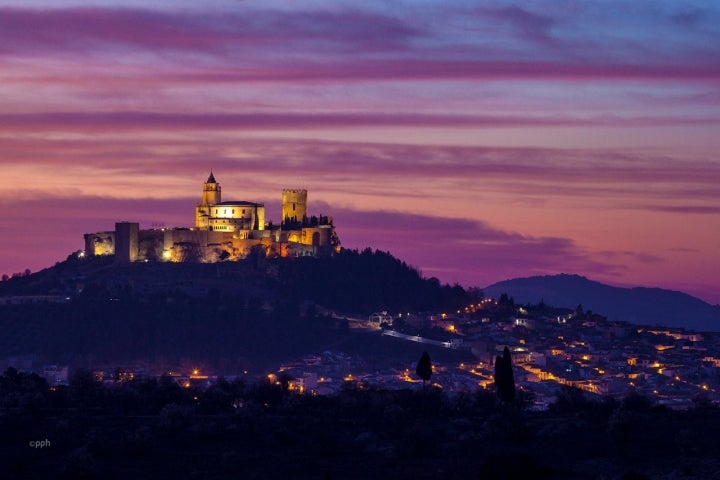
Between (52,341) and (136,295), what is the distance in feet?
32.0

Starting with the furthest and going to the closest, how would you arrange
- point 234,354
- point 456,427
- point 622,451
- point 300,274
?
point 300,274 < point 234,354 < point 456,427 < point 622,451

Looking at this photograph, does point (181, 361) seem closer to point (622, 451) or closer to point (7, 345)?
point (7, 345)

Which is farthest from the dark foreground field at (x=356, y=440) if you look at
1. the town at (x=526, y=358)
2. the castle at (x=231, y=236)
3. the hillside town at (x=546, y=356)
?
the castle at (x=231, y=236)

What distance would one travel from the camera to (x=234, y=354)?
158 metres

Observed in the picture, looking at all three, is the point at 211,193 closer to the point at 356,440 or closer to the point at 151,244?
the point at 151,244

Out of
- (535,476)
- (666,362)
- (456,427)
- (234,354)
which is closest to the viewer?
(535,476)

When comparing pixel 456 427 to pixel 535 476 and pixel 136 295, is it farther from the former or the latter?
pixel 136 295

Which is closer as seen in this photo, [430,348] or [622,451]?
[622,451]

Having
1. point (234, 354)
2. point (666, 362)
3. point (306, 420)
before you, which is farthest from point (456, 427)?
point (234, 354)

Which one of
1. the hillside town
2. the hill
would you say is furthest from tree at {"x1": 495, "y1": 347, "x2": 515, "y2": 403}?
the hill

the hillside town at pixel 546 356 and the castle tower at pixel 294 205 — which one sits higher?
the castle tower at pixel 294 205

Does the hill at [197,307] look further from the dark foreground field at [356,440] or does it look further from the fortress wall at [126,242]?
the dark foreground field at [356,440]

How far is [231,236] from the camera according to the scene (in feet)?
544

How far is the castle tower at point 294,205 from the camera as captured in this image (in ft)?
556
